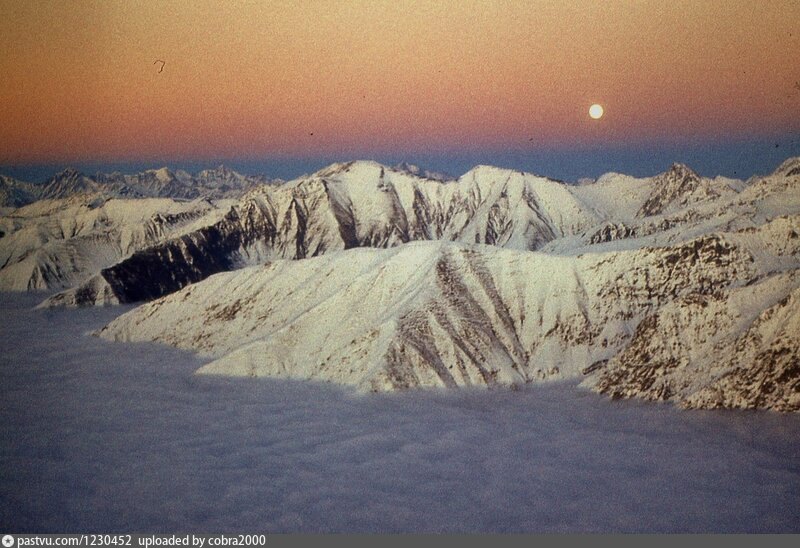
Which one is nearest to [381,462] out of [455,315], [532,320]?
[455,315]

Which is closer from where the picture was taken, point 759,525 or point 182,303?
point 759,525

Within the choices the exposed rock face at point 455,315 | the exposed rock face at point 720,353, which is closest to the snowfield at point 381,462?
the exposed rock face at point 720,353

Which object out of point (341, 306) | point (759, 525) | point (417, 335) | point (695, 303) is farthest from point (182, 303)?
point (759, 525)

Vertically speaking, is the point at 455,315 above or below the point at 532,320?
above

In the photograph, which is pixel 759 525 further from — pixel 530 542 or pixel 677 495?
pixel 530 542

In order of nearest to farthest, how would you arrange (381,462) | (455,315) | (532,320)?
(381,462) < (455,315) < (532,320)

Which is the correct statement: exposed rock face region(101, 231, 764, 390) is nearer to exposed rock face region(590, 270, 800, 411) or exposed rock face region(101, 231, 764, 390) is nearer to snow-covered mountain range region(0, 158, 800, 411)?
snow-covered mountain range region(0, 158, 800, 411)

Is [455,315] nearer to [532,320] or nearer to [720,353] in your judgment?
[532,320]

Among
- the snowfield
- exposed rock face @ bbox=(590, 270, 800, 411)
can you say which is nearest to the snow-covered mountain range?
exposed rock face @ bbox=(590, 270, 800, 411)

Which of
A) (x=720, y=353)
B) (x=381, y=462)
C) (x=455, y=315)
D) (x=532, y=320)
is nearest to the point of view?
(x=381, y=462)

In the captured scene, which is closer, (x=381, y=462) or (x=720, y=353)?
(x=381, y=462)

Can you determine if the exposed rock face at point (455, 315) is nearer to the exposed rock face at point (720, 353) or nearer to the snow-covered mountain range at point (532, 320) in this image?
the snow-covered mountain range at point (532, 320)
